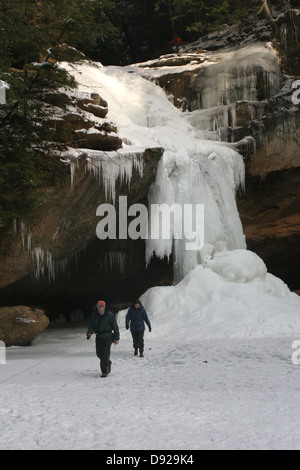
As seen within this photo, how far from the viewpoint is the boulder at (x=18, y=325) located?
40.7 ft

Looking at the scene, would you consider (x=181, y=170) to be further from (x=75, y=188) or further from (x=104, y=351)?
(x=104, y=351)

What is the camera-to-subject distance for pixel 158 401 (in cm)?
572

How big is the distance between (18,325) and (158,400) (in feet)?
25.5

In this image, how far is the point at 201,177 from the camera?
16.0m

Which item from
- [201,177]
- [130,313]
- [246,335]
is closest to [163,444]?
[130,313]

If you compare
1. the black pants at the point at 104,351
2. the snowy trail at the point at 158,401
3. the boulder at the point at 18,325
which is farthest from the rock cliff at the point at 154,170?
the black pants at the point at 104,351

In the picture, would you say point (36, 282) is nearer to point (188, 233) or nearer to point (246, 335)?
point (188, 233)

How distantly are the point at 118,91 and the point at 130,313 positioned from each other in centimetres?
1177

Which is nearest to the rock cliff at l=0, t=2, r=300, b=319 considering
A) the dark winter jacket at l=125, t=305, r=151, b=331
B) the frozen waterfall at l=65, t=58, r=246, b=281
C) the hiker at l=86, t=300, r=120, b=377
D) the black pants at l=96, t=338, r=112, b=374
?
the frozen waterfall at l=65, t=58, r=246, b=281

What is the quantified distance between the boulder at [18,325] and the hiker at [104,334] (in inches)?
218

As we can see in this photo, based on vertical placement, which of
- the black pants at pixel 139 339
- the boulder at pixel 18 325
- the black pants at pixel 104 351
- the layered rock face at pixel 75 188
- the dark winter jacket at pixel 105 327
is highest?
the layered rock face at pixel 75 188

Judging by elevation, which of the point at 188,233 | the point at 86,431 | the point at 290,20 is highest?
the point at 290,20

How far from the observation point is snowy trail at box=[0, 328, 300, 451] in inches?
169

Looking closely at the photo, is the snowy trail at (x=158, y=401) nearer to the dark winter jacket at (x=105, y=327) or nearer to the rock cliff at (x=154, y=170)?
the dark winter jacket at (x=105, y=327)
